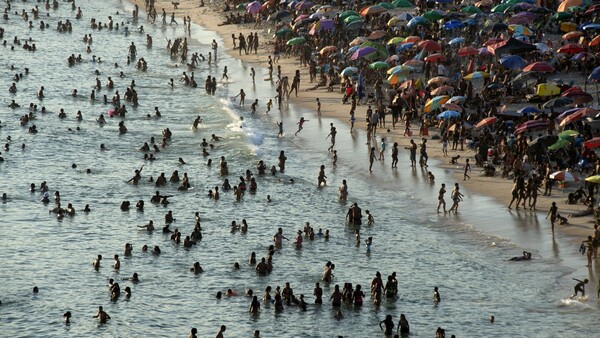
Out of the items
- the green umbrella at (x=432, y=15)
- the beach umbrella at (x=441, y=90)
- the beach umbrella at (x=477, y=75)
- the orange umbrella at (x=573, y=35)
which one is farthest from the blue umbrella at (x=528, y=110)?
the green umbrella at (x=432, y=15)

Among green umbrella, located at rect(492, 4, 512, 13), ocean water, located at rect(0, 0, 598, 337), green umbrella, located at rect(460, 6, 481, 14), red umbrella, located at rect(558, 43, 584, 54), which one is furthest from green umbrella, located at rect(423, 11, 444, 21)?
red umbrella, located at rect(558, 43, 584, 54)

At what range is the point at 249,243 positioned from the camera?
35500mm

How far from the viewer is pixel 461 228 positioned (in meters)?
35.4

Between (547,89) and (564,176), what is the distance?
7.35 m

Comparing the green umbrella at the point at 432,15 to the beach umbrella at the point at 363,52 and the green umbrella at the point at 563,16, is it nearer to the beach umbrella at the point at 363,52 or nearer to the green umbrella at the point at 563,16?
the beach umbrella at the point at 363,52

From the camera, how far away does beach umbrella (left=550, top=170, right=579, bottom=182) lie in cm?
3578

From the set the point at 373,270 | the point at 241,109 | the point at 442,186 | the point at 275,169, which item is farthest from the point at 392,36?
the point at 373,270

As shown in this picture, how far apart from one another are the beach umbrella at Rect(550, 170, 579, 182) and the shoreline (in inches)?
28.6

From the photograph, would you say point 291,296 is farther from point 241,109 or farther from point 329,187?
point 241,109

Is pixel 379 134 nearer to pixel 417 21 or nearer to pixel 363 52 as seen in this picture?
pixel 363 52

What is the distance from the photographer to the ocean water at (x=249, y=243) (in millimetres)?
29250

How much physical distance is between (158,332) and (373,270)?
22.3ft

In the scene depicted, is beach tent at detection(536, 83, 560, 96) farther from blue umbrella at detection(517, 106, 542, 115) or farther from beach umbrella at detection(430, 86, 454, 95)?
beach umbrella at detection(430, 86, 454, 95)

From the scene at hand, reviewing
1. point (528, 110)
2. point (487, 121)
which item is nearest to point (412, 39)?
point (487, 121)
